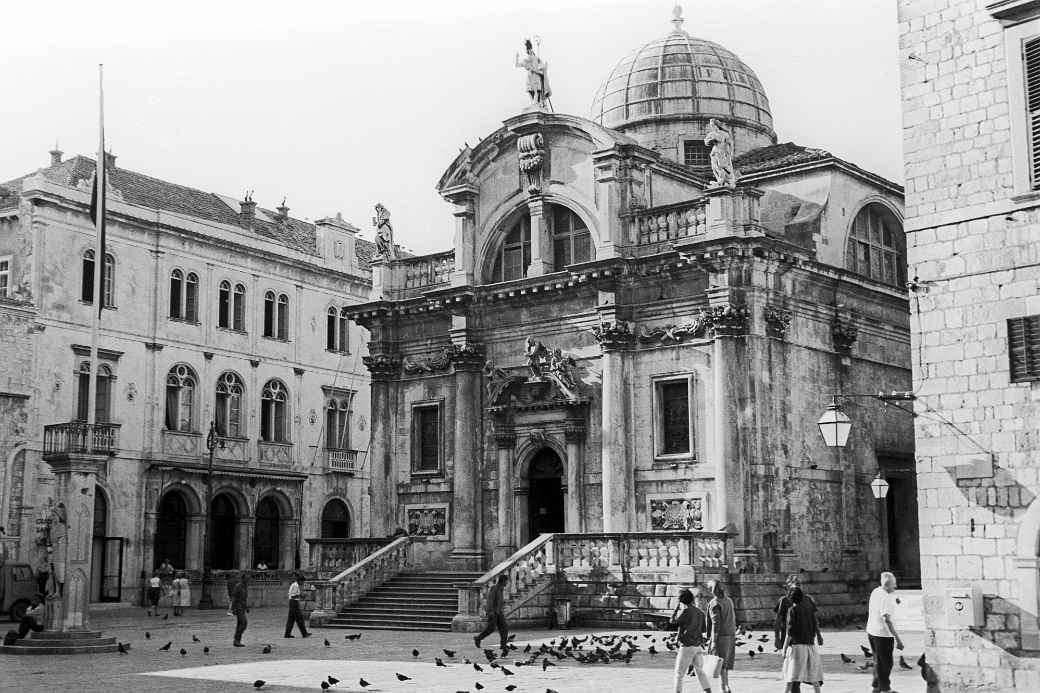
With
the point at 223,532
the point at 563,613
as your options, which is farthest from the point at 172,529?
the point at 563,613

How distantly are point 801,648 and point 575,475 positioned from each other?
15.9 meters

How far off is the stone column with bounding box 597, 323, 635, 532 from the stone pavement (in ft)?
12.4

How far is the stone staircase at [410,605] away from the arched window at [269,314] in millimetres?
18548

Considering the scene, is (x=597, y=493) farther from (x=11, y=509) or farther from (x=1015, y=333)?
(x=11, y=509)

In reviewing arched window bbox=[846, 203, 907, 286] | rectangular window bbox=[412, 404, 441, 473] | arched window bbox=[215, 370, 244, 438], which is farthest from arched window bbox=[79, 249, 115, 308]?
arched window bbox=[846, 203, 907, 286]

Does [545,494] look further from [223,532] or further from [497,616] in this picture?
[223,532]

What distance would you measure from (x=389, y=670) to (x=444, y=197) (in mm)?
17059

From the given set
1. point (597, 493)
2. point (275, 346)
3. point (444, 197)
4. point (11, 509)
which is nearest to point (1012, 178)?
point (597, 493)

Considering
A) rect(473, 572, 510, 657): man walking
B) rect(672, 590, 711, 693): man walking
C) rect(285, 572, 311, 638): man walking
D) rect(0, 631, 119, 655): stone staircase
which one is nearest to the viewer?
rect(672, 590, 711, 693): man walking

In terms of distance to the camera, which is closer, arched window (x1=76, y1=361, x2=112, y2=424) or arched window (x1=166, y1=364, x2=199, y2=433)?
arched window (x1=76, y1=361, x2=112, y2=424)

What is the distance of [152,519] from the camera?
141 ft

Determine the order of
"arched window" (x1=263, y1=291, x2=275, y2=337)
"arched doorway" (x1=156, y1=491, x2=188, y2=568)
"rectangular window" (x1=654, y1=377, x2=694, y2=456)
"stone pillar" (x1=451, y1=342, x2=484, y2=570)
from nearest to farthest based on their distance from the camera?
"rectangular window" (x1=654, y1=377, x2=694, y2=456)
"stone pillar" (x1=451, y1=342, x2=484, y2=570)
"arched doorway" (x1=156, y1=491, x2=188, y2=568)
"arched window" (x1=263, y1=291, x2=275, y2=337)

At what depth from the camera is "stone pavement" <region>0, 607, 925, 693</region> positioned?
18.0 metres

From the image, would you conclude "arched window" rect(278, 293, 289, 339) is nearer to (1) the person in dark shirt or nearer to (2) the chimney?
(2) the chimney
